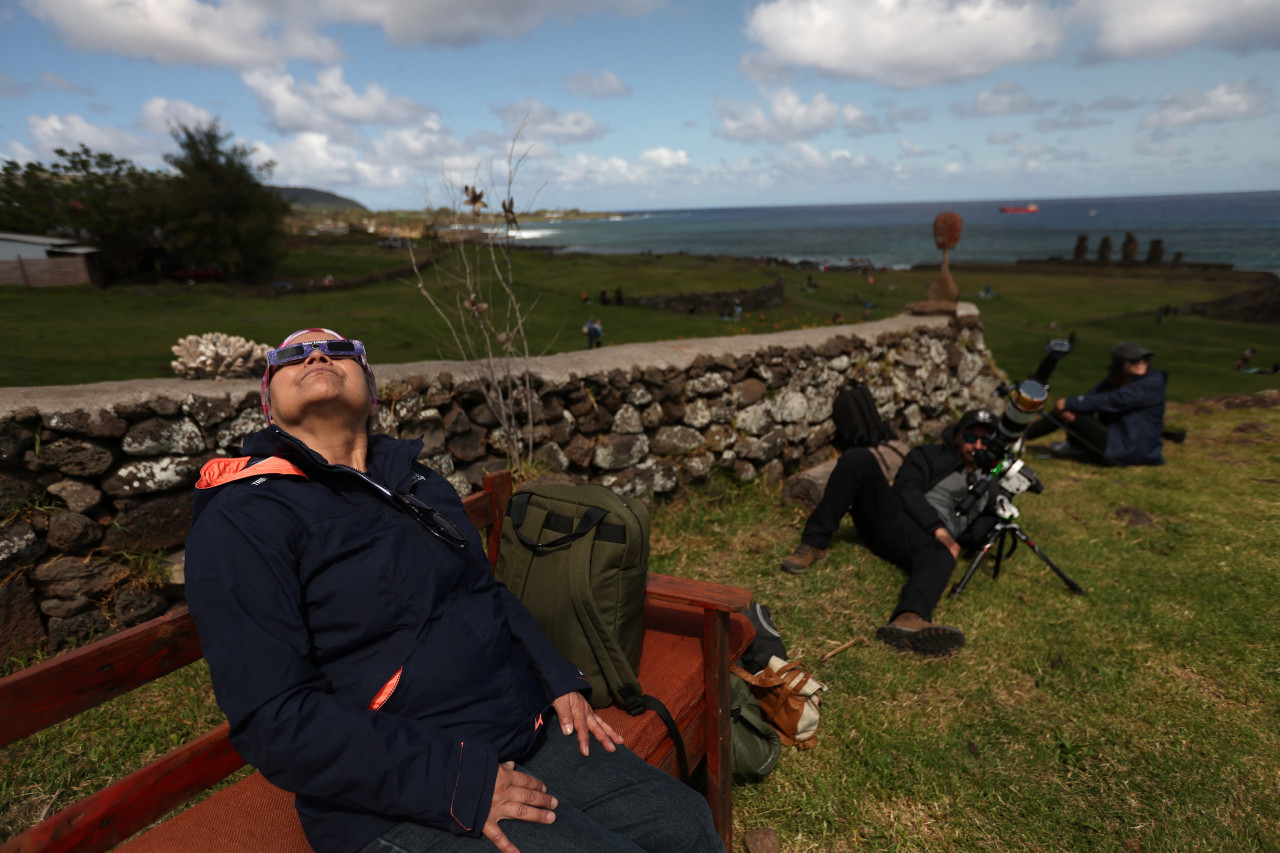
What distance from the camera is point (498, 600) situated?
214 cm

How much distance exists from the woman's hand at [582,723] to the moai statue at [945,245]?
802 centimetres

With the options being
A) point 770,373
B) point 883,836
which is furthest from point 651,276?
point 883,836

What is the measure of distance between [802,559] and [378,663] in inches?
146

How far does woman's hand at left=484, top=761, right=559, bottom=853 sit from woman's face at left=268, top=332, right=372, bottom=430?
1240 millimetres

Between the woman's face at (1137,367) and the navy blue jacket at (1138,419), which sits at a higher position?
the woman's face at (1137,367)

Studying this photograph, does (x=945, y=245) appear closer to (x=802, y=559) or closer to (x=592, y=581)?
(x=802, y=559)

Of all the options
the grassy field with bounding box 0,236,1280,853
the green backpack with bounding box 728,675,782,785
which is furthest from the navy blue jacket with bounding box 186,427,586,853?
the grassy field with bounding box 0,236,1280,853

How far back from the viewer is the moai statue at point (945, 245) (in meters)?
8.23

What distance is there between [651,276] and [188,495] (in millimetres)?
19262

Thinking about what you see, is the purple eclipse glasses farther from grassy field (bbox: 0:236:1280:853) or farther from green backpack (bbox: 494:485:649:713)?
grassy field (bbox: 0:236:1280:853)

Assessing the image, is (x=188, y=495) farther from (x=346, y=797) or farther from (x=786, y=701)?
(x=786, y=701)

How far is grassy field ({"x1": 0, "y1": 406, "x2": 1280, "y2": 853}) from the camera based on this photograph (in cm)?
269

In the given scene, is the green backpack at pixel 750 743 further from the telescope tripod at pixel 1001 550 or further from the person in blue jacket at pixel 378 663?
the telescope tripod at pixel 1001 550

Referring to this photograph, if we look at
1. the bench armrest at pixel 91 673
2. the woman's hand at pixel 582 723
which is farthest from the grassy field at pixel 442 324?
the woman's hand at pixel 582 723
